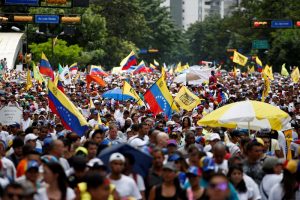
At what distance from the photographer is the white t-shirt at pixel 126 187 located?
33.6ft

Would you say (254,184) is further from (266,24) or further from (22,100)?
(266,24)

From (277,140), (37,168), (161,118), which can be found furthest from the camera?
(161,118)

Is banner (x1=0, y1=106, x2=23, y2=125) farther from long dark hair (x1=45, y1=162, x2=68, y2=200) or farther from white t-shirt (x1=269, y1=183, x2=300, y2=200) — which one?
long dark hair (x1=45, y1=162, x2=68, y2=200)

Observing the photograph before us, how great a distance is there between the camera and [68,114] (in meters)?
17.8

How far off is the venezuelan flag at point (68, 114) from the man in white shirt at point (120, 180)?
23.2 ft

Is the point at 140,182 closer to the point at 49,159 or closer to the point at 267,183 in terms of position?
the point at 49,159

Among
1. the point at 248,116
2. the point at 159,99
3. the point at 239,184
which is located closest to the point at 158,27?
the point at 159,99

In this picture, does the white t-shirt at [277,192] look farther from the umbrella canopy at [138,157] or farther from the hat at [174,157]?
the umbrella canopy at [138,157]

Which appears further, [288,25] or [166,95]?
[288,25]

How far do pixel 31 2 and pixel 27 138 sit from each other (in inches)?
819

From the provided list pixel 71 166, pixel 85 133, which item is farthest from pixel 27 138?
pixel 85 133

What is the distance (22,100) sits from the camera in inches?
1145

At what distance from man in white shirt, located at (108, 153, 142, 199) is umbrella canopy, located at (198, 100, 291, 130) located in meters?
5.85

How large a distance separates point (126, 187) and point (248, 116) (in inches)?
240
